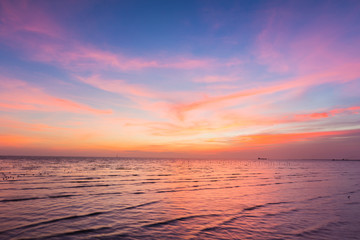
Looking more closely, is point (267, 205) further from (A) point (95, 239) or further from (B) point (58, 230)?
(B) point (58, 230)

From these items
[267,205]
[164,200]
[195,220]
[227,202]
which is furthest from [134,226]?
[267,205]

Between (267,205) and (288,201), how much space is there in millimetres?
3513

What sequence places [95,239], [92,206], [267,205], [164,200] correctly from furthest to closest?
[164,200]
[267,205]
[92,206]
[95,239]

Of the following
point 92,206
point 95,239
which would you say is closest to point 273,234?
point 95,239

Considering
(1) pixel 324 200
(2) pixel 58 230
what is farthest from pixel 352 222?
(2) pixel 58 230

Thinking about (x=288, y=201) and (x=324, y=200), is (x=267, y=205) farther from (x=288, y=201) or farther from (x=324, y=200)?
(x=324, y=200)

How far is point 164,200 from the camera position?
22938 millimetres

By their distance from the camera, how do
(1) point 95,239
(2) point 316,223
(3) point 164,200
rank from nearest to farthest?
(1) point 95,239 < (2) point 316,223 < (3) point 164,200

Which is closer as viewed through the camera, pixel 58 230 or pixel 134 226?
pixel 58 230

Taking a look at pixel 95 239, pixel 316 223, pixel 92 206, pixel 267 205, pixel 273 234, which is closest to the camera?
pixel 95 239

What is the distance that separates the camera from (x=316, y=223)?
50.4ft

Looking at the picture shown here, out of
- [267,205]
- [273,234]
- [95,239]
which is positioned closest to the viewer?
[95,239]

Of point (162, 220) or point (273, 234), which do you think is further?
point (162, 220)

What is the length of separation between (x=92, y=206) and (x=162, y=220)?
7.13 meters
